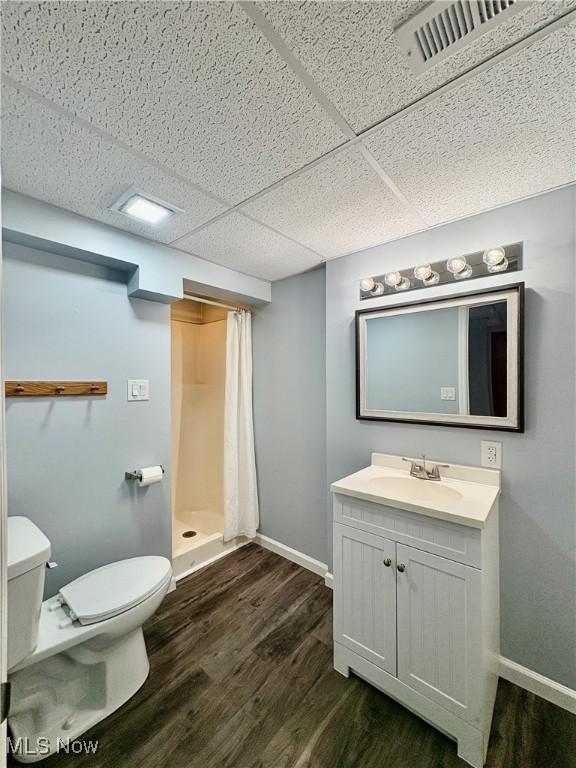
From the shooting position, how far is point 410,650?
4.20ft

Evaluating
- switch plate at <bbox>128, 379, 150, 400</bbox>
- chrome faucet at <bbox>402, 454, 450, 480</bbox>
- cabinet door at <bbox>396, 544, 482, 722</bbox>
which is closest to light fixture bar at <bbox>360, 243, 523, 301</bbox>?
chrome faucet at <bbox>402, 454, 450, 480</bbox>

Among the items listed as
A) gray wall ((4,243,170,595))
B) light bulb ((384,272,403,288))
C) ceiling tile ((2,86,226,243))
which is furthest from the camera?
light bulb ((384,272,403,288))

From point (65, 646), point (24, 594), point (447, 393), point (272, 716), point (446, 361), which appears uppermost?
point (446, 361)

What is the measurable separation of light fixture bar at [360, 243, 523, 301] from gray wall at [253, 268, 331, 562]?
18.2 inches

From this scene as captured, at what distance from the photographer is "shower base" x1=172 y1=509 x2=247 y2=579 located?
224 centimetres

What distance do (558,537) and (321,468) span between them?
1.29 metres

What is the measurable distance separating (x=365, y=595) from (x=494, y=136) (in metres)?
1.86

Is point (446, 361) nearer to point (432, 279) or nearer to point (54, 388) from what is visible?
point (432, 279)

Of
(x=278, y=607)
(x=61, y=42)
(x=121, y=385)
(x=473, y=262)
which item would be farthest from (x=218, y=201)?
(x=278, y=607)

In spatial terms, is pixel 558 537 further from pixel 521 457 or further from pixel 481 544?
pixel 481 544

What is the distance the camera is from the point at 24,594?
3.65 ft

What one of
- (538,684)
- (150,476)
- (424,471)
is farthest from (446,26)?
(538,684)

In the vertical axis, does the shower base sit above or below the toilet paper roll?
below

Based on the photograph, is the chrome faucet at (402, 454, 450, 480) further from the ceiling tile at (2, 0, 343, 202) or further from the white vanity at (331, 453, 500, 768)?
the ceiling tile at (2, 0, 343, 202)
